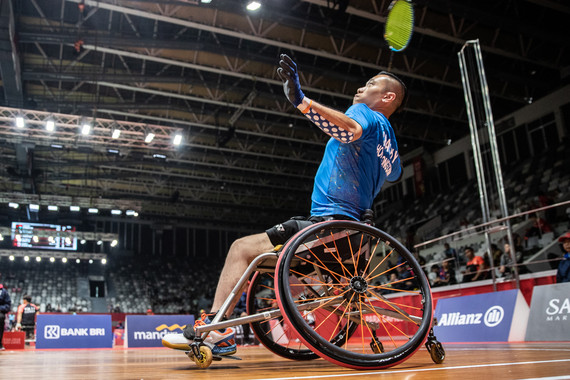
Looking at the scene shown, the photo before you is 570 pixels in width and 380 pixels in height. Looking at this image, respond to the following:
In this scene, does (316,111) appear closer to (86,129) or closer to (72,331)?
(72,331)

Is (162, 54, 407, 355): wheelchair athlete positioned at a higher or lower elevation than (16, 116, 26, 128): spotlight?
lower

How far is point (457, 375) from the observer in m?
1.46

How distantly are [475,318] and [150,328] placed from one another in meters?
5.68

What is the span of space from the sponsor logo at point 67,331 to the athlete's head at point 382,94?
25.8 ft

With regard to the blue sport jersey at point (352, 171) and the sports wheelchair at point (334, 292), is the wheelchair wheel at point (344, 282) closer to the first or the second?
the sports wheelchair at point (334, 292)

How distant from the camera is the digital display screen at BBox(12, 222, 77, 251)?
70.0 feet

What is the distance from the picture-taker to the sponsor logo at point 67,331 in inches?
327

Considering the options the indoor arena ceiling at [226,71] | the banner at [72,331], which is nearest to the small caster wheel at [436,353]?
the banner at [72,331]

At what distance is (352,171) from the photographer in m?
2.16

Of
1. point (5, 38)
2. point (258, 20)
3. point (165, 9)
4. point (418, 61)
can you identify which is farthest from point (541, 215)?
point (5, 38)

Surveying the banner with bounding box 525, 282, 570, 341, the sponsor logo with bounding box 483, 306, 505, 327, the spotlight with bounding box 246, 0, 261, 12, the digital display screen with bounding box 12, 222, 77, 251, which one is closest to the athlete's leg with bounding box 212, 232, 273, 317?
the banner with bounding box 525, 282, 570, 341

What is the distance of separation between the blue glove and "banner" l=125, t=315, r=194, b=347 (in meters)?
7.05

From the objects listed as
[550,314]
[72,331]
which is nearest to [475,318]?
[550,314]

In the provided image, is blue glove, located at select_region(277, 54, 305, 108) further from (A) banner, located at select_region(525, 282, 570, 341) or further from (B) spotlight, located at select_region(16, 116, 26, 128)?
(B) spotlight, located at select_region(16, 116, 26, 128)
